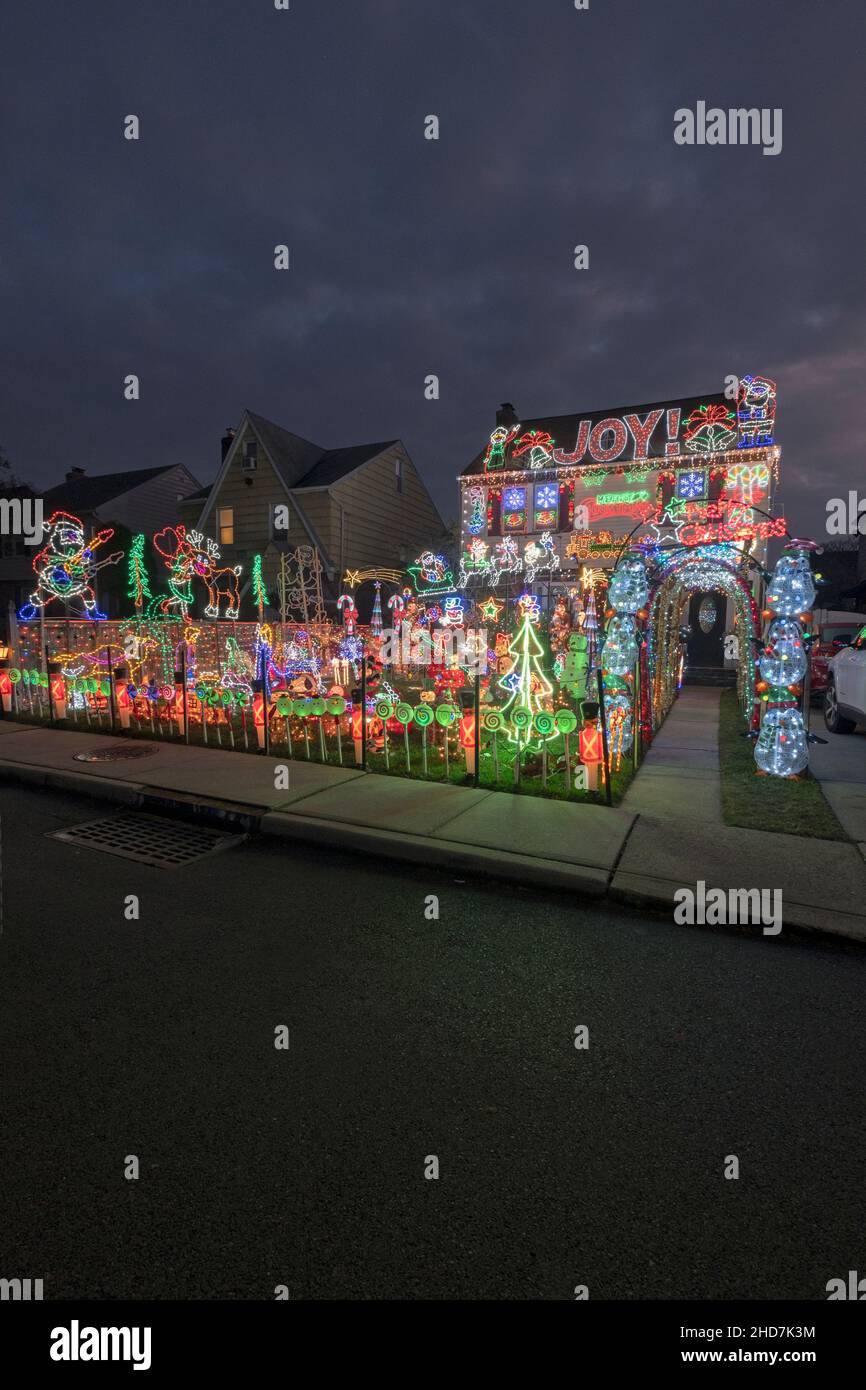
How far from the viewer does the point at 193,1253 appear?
1970 mm

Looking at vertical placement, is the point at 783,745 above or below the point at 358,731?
below

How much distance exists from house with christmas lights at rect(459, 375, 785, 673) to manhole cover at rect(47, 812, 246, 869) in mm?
12111

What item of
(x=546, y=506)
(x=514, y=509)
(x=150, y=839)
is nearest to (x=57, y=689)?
(x=150, y=839)

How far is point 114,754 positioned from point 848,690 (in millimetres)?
11354

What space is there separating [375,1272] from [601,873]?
326 centimetres

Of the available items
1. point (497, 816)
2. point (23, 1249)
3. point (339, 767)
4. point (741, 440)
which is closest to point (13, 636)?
point (339, 767)

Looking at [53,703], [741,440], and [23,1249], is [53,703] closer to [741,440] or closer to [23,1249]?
[23,1249]

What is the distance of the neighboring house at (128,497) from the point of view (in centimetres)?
2850

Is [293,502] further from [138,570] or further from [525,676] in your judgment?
[525,676]

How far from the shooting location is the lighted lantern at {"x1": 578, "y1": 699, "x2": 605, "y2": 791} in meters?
6.93

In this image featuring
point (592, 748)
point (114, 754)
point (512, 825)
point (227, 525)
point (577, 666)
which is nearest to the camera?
point (512, 825)

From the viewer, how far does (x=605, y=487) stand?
20.5 metres
